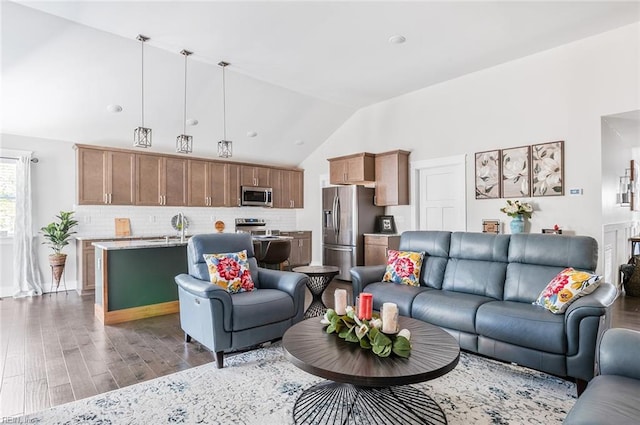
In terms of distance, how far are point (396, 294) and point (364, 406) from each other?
1347 mm

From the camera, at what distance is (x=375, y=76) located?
5152mm

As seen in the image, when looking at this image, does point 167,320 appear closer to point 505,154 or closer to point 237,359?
point 237,359

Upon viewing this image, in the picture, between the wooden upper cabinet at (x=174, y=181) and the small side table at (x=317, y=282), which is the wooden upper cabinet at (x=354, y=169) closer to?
the small side table at (x=317, y=282)

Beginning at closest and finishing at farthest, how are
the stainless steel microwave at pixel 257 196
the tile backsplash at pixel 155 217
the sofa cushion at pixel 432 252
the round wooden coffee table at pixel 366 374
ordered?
the round wooden coffee table at pixel 366 374 → the sofa cushion at pixel 432 252 → the tile backsplash at pixel 155 217 → the stainless steel microwave at pixel 257 196

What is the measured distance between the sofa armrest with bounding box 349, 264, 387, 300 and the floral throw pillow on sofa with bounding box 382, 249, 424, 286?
0.27 feet

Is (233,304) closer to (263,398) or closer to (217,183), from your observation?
(263,398)

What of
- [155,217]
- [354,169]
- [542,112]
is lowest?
[155,217]

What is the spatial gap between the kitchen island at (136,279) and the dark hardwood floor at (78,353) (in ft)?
0.51

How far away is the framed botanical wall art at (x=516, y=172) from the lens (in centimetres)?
459

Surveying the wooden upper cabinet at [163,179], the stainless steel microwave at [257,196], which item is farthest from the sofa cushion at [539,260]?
the wooden upper cabinet at [163,179]

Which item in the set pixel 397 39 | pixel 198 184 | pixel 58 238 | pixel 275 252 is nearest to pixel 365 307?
pixel 275 252

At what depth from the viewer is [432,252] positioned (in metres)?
3.81

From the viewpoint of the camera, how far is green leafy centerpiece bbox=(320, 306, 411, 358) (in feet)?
6.16

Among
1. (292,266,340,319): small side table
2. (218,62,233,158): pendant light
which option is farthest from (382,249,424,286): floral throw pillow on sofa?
(218,62,233,158): pendant light
